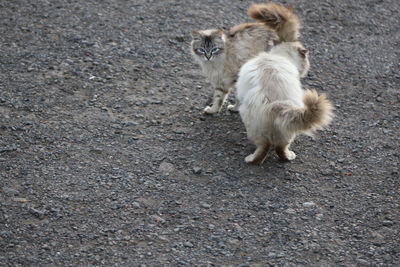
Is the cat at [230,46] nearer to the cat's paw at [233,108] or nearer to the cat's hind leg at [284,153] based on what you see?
the cat's paw at [233,108]

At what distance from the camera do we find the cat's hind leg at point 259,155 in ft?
17.0

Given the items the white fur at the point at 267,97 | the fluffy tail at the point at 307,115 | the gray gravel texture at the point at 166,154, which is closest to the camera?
the gray gravel texture at the point at 166,154

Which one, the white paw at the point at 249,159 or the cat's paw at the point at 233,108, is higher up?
the white paw at the point at 249,159

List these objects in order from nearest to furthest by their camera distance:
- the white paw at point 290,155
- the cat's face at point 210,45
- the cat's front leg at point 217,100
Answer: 1. the white paw at point 290,155
2. the cat's face at point 210,45
3. the cat's front leg at point 217,100

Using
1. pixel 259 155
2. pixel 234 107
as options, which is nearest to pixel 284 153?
pixel 259 155

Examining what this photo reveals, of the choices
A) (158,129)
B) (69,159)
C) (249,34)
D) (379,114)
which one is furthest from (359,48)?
(69,159)

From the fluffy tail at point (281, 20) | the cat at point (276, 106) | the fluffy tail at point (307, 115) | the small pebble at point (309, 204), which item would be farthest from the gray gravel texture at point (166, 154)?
the fluffy tail at point (281, 20)

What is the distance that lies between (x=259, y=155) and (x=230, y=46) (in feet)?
4.28

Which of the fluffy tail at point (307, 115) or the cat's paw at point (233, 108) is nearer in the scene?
the fluffy tail at point (307, 115)

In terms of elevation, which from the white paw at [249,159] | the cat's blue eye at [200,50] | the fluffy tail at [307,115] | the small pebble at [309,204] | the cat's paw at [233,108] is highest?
the fluffy tail at [307,115]

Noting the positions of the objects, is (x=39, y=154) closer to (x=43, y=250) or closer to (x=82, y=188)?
(x=82, y=188)

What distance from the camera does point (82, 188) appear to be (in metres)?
4.82

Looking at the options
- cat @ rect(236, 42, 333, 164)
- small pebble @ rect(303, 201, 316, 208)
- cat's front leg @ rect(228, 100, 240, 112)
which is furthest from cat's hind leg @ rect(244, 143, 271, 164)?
cat's front leg @ rect(228, 100, 240, 112)

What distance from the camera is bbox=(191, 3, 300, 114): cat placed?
5.90 metres
